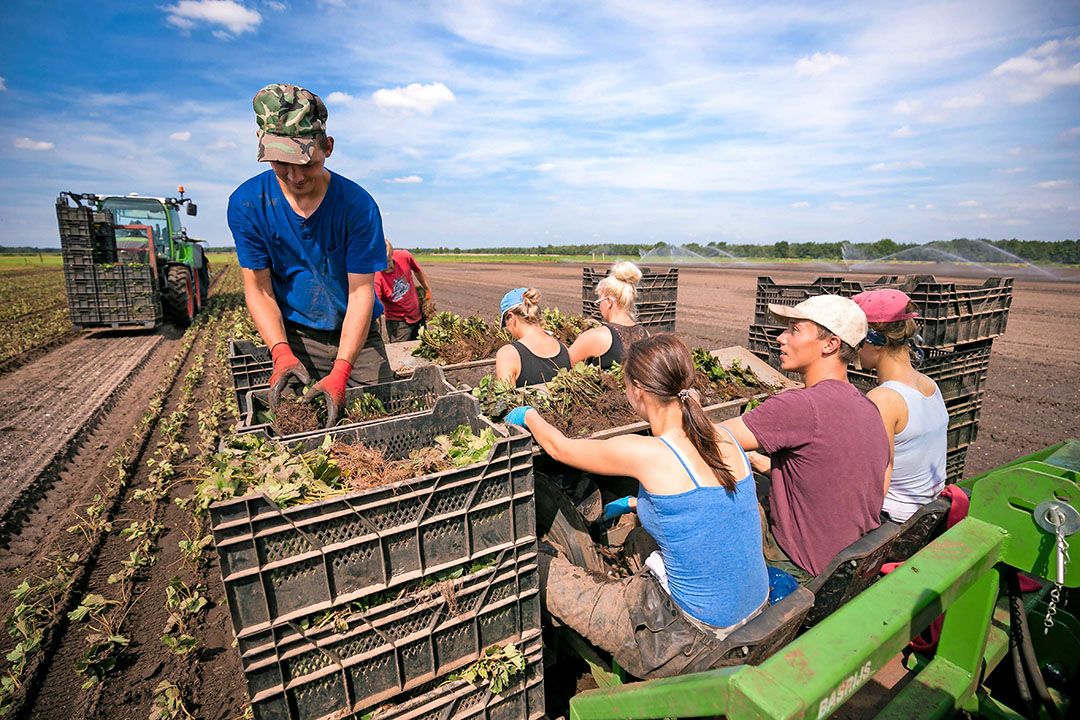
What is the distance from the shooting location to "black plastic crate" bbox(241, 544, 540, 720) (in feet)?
5.32

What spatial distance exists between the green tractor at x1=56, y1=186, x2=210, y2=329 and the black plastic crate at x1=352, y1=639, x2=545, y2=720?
15.1 meters

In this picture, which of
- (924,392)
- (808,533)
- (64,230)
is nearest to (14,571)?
(808,533)

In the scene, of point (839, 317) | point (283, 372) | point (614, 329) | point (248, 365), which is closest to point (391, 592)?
point (283, 372)

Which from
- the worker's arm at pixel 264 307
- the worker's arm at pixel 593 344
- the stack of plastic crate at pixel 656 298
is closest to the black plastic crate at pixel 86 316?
the stack of plastic crate at pixel 656 298

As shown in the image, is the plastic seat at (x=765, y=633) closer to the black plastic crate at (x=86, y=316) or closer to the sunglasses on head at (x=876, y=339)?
the sunglasses on head at (x=876, y=339)

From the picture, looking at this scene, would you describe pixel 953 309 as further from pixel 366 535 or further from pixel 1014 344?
pixel 1014 344

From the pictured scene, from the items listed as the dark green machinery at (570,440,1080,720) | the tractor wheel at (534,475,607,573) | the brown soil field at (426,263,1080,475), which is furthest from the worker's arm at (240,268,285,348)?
the brown soil field at (426,263,1080,475)

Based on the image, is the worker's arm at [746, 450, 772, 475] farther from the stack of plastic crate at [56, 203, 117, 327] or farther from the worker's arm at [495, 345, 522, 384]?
the stack of plastic crate at [56, 203, 117, 327]

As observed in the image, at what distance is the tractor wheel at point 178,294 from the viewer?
1498 centimetres

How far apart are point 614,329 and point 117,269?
46.3 feet

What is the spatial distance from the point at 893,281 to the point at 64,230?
16163 mm

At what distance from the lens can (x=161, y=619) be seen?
3.67 m

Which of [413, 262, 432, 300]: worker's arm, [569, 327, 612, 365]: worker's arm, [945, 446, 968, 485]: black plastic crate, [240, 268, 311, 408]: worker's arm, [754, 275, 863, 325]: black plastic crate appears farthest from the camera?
[413, 262, 432, 300]: worker's arm

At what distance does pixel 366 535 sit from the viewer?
169cm
